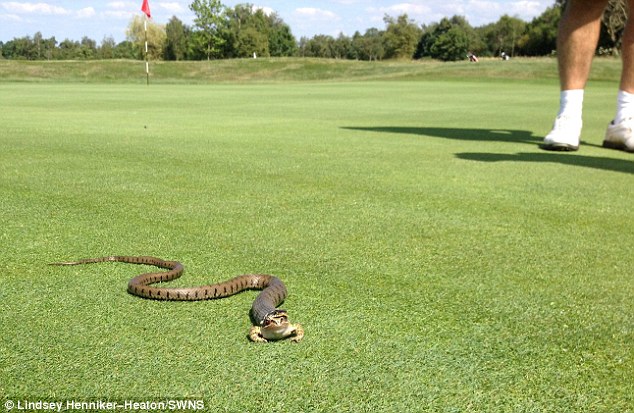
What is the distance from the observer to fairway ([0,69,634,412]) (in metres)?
2.00

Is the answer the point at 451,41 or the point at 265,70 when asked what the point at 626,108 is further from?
the point at 451,41

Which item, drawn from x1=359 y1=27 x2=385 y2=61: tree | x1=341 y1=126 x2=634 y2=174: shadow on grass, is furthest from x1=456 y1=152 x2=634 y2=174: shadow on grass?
x1=359 y1=27 x2=385 y2=61: tree

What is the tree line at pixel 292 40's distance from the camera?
3895 inches

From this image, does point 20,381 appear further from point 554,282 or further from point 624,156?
point 624,156

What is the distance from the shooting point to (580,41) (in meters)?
7.67

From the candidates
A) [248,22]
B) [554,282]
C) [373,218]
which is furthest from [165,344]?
[248,22]

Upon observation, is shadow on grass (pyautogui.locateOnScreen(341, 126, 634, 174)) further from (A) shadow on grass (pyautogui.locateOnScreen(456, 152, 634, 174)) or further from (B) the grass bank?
(B) the grass bank

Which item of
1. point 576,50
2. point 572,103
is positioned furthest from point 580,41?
point 572,103

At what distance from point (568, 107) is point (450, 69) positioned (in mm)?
36458

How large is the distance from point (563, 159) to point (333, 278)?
455 cm

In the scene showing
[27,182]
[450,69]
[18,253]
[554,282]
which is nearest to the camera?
[554,282]

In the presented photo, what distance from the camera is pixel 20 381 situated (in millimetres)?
1977

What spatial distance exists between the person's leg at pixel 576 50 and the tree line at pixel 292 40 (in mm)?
70130

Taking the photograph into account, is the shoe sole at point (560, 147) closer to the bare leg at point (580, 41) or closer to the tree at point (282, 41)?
the bare leg at point (580, 41)
